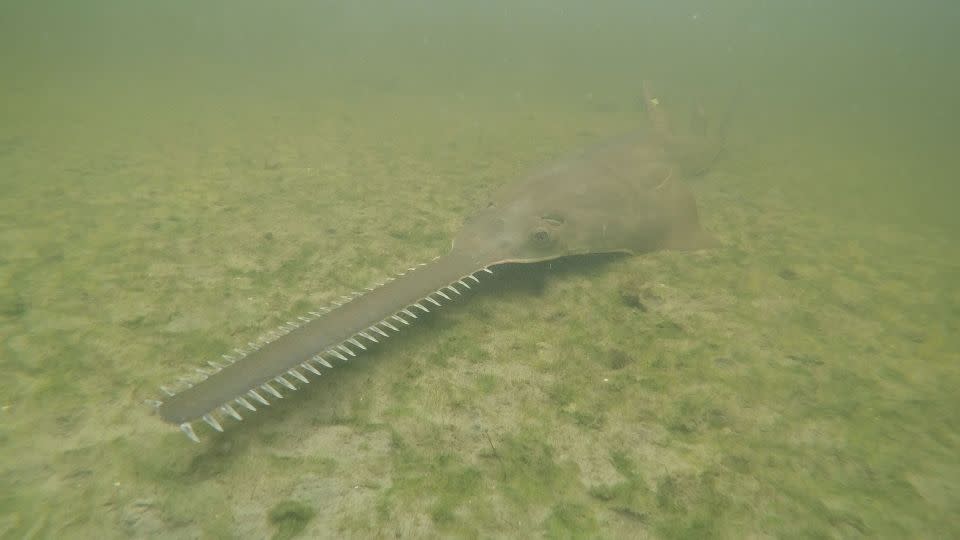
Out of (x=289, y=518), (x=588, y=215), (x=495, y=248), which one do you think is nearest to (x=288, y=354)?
(x=289, y=518)

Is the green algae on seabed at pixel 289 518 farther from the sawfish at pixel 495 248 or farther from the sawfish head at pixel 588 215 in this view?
the sawfish head at pixel 588 215

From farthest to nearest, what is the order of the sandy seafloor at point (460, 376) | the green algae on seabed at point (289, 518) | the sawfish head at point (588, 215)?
the sawfish head at point (588, 215), the sandy seafloor at point (460, 376), the green algae on seabed at point (289, 518)

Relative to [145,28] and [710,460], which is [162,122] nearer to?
[710,460]

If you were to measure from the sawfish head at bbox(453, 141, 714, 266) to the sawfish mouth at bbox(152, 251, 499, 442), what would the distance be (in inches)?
26.7

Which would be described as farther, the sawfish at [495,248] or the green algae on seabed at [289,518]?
the sawfish at [495,248]

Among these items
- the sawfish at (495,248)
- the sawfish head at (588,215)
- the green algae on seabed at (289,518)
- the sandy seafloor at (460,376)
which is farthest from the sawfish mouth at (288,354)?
the sawfish head at (588,215)

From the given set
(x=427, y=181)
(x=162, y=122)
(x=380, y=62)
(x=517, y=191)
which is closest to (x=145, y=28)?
(x=380, y=62)

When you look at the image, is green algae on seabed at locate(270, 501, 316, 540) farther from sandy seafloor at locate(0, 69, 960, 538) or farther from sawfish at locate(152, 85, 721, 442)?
sawfish at locate(152, 85, 721, 442)

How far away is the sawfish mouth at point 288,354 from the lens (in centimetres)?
198

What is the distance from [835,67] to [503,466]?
36804 mm

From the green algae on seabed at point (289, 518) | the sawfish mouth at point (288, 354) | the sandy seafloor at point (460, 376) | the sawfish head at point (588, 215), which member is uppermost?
the sawfish head at point (588, 215)

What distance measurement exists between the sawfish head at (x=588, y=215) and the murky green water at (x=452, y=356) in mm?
271

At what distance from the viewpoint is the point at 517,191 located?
171 inches

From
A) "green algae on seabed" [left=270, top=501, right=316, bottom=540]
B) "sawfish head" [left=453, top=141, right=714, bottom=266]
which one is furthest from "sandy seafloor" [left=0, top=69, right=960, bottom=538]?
"sawfish head" [left=453, top=141, right=714, bottom=266]
